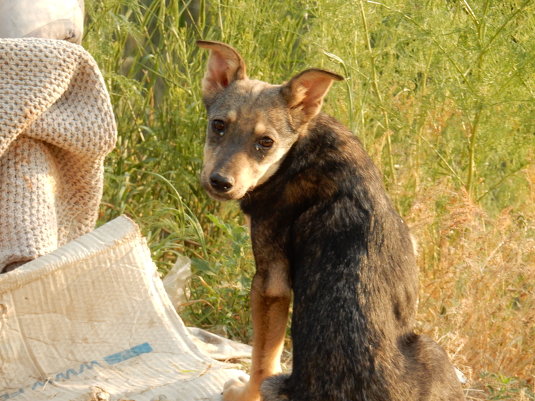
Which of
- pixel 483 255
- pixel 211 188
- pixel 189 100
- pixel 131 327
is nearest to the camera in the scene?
pixel 211 188

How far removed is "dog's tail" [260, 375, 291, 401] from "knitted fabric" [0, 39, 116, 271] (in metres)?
1.19

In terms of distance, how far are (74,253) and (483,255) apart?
2444 millimetres

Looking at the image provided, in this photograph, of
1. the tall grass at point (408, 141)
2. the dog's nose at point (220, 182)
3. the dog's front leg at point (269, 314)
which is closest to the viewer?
the dog's nose at point (220, 182)

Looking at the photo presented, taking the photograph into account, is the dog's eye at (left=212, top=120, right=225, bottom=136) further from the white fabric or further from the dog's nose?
the white fabric

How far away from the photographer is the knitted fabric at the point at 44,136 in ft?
13.3

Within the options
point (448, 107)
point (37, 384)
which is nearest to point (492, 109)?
point (448, 107)

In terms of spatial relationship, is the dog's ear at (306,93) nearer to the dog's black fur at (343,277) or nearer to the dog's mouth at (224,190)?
the dog's black fur at (343,277)

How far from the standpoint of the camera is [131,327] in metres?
4.34

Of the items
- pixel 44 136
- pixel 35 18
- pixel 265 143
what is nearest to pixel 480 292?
pixel 265 143

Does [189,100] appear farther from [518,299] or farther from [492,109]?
[518,299]

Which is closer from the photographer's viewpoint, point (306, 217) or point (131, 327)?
point (306, 217)

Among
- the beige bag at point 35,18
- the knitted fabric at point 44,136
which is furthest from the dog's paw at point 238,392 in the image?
the beige bag at point 35,18

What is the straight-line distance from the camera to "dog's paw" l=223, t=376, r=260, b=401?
4039 mm

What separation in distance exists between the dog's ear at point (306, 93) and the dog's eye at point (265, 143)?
0.19 m
